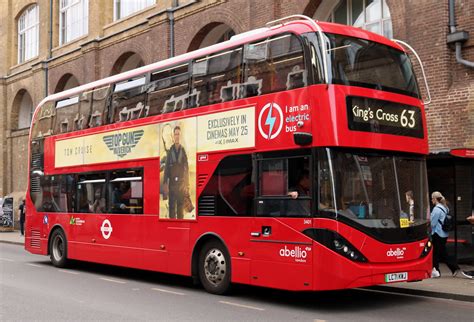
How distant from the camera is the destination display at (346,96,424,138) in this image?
9.07 metres

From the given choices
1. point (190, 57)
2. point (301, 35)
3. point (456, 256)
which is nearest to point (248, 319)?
point (301, 35)

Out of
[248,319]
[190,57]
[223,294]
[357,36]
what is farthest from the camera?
[190,57]

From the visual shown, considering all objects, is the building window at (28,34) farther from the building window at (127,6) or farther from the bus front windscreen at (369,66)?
the bus front windscreen at (369,66)

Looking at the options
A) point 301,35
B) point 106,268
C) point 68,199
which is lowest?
point 106,268

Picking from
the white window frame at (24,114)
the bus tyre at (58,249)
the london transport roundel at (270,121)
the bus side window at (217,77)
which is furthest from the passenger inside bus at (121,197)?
the white window frame at (24,114)

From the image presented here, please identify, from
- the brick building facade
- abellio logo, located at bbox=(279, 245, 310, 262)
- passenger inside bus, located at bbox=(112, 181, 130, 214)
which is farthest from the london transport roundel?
the brick building facade

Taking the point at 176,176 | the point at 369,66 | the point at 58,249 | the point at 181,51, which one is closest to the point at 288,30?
the point at 369,66

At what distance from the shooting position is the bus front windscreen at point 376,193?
8828 mm

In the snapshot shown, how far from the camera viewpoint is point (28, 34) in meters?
36.4

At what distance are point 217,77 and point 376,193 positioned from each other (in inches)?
143

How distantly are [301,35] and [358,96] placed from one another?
4.21 ft

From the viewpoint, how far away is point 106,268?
15.5 meters

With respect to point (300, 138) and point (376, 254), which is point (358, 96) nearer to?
point (300, 138)

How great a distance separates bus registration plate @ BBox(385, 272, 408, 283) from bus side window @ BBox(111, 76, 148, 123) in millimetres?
6088
